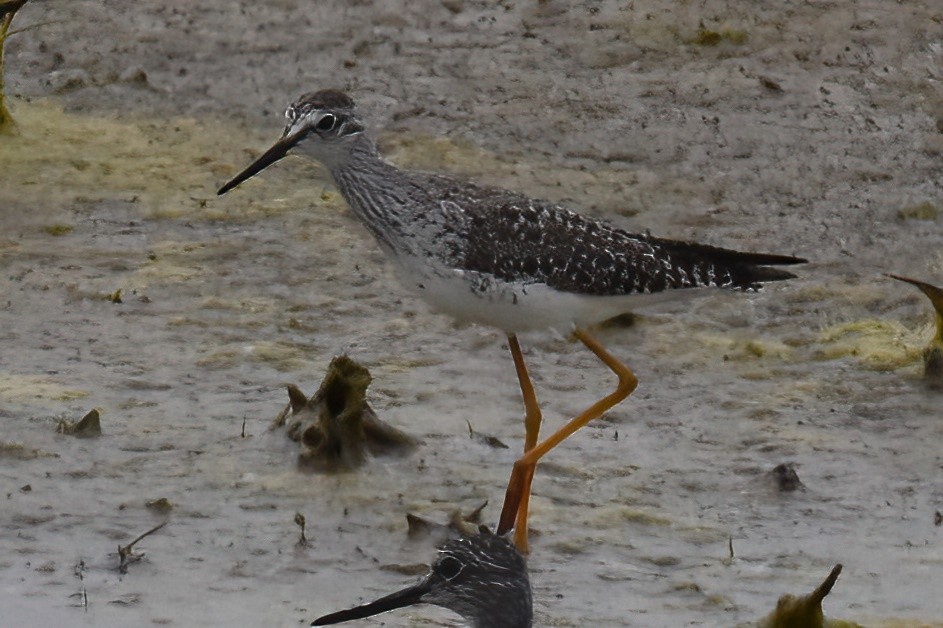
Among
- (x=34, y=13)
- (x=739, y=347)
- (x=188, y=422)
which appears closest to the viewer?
(x=188, y=422)

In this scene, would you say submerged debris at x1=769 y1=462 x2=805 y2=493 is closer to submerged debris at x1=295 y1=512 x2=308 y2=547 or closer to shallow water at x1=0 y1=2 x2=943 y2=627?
shallow water at x1=0 y1=2 x2=943 y2=627

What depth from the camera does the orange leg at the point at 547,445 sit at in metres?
7.57

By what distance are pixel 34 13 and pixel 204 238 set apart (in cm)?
334

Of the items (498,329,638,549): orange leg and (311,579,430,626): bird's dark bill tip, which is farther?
(498,329,638,549): orange leg

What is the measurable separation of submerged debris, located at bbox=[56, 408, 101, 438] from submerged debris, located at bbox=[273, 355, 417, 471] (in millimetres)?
869

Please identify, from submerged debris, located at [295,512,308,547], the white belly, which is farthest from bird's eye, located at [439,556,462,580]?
the white belly

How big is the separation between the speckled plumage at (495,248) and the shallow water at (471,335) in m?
0.88

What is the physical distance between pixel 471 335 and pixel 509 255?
1.90 metres

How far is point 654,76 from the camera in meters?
12.0

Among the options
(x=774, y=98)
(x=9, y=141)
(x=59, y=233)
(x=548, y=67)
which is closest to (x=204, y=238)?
(x=59, y=233)

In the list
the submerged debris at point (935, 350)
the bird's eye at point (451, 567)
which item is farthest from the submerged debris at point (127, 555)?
the submerged debris at point (935, 350)

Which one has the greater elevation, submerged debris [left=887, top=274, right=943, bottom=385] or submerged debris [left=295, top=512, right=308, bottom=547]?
submerged debris [left=887, top=274, right=943, bottom=385]

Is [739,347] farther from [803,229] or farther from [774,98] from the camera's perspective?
[774,98]

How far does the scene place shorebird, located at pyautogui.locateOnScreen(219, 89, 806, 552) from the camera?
24.5 ft
